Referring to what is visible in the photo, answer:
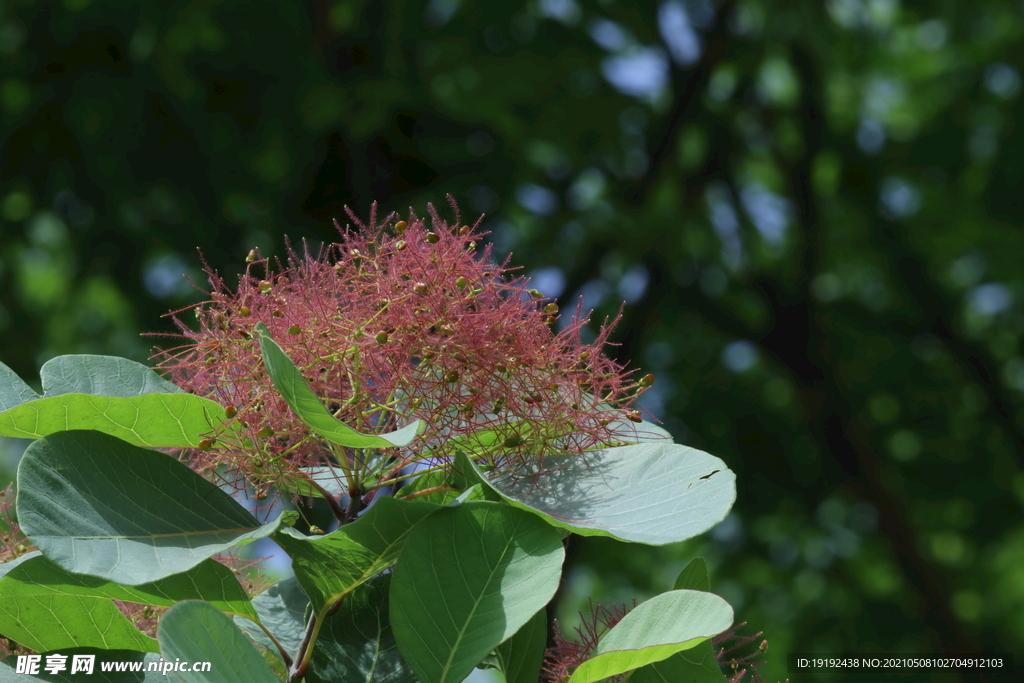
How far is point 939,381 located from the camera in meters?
7.73

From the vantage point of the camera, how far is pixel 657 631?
2.70ft

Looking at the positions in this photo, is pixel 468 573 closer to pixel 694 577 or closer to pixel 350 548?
pixel 350 548

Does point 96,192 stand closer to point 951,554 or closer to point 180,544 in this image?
point 180,544

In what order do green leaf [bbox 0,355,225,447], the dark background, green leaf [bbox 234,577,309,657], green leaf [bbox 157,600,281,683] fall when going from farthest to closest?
the dark background < green leaf [bbox 234,577,309,657] < green leaf [bbox 0,355,225,447] < green leaf [bbox 157,600,281,683]

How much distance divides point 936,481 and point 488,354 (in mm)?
7629

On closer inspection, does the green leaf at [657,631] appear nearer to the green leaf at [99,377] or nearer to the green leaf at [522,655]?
the green leaf at [522,655]

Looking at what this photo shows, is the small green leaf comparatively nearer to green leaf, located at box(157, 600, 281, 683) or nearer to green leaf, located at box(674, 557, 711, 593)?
green leaf, located at box(674, 557, 711, 593)

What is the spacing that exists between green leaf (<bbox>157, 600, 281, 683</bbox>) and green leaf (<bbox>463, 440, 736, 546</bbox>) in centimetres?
26

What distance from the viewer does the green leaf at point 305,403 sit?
2.46 ft

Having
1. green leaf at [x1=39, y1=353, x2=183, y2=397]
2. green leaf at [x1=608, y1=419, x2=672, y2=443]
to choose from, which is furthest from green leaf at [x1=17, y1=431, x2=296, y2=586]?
green leaf at [x1=608, y1=419, x2=672, y2=443]

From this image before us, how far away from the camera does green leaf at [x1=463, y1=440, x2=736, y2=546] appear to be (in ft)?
2.57

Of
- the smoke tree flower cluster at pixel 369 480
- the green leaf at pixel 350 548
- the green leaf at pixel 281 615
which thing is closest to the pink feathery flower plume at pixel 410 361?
the smoke tree flower cluster at pixel 369 480

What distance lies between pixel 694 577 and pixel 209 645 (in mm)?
539

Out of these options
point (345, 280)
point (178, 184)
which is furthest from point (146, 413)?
point (178, 184)
